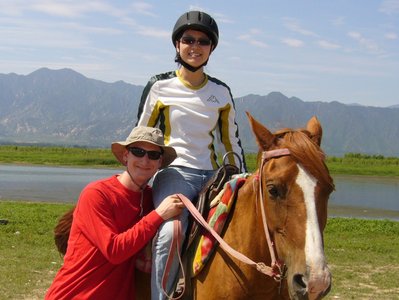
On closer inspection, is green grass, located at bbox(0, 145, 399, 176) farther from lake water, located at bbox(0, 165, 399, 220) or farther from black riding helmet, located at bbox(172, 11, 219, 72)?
black riding helmet, located at bbox(172, 11, 219, 72)

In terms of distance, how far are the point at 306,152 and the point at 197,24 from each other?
1646 millimetres

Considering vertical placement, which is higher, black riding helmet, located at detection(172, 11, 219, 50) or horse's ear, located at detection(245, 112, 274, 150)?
black riding helmet, located at detection(172, 11, 219, 50)

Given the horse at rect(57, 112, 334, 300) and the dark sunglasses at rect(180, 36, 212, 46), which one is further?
the dark sunglasses at rect(180, 36, 212, 46)

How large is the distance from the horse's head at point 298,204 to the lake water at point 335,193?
2040cm

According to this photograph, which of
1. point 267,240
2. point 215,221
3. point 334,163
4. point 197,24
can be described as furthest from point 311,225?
point 334,163

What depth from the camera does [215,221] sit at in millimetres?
3719

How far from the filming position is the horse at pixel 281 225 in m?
2.85

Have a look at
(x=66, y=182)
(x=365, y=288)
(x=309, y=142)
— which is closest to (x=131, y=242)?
(x=309, y=142)

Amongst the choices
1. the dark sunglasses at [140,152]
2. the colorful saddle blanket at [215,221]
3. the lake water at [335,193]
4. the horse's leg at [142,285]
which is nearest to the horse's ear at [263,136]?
the colorful saddle blanket at [215,221]

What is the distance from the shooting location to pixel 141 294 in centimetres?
414

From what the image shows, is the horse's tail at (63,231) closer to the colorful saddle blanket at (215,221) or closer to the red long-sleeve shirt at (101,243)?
the red long-sleeve shirt at (101,243)

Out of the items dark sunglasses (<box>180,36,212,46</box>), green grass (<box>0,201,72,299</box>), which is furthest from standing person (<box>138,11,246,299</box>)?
green grass (<box>0,201,72,299</box>)

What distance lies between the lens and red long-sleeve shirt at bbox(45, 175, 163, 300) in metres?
3.58

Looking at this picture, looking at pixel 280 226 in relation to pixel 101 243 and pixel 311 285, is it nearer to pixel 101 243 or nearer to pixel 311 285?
pixel 311 285
